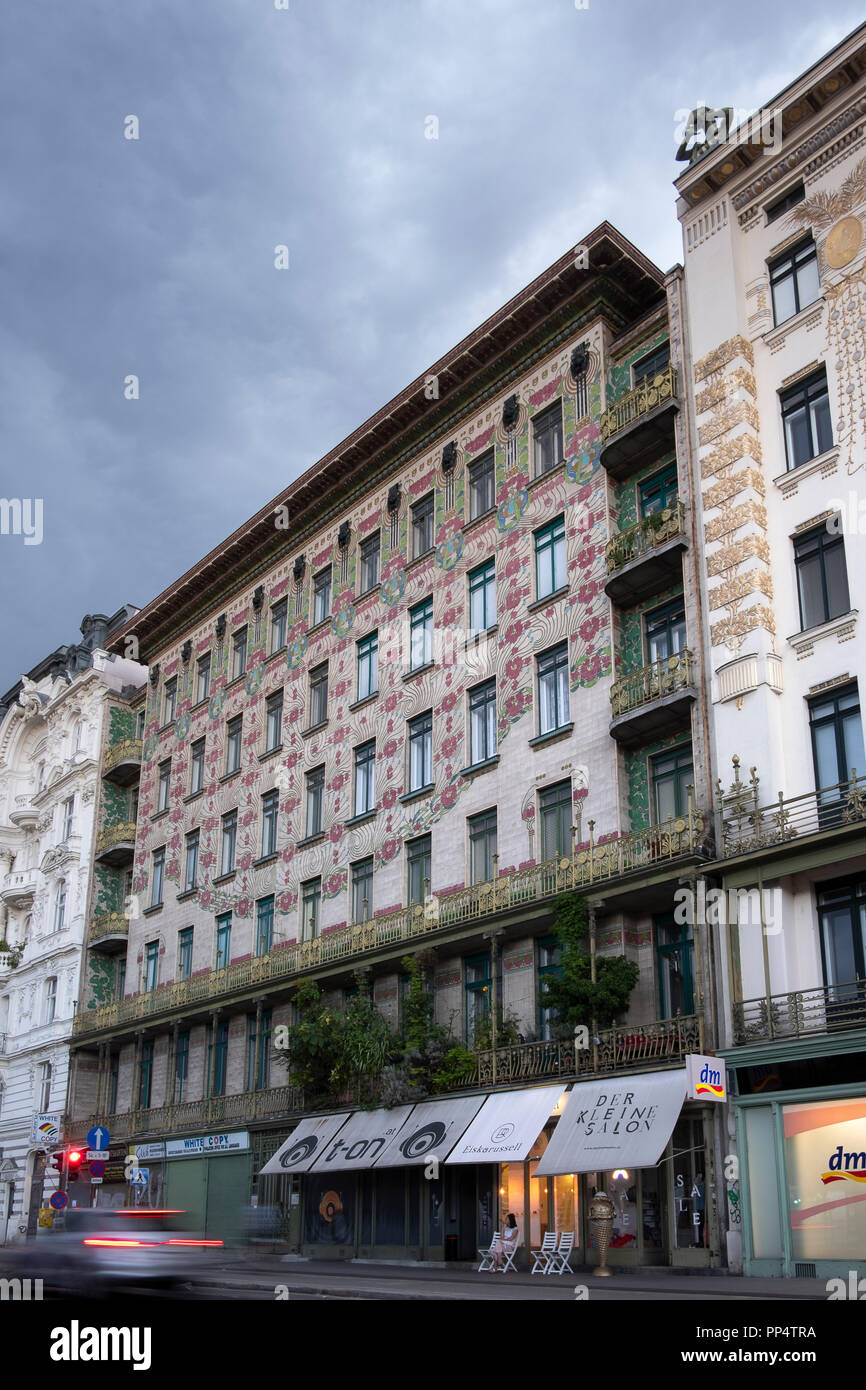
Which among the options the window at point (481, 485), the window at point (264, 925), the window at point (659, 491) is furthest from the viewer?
the window at point (264, 925)

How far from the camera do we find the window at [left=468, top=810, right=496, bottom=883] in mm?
31281

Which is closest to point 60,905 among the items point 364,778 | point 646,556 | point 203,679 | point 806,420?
point 203,679

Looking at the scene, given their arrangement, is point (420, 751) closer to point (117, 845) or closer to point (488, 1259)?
point (488, 1259)

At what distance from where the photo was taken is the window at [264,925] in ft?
128

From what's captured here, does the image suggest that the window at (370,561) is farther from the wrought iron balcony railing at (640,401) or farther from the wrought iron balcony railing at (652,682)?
the wrought iron balcony railing at (652,682)

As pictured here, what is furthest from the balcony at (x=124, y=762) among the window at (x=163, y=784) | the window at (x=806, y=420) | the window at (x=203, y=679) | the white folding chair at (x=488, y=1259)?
the window at (x=806, y=420)

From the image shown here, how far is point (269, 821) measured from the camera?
40.8m

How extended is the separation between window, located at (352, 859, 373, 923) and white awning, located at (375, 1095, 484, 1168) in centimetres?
638

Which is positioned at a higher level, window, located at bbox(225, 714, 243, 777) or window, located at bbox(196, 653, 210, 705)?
window, located at bbox(196, 653, 210, 705)

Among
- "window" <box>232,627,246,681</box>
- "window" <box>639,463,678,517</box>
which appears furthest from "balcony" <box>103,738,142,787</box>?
"window" <box>639,463,678,517</box>

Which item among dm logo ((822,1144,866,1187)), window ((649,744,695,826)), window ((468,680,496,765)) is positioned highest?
window ((468,680,496,765))

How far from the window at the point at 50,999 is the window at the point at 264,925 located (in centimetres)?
1467

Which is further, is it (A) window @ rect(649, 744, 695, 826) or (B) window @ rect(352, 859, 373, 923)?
(B) window @ rect(352, 859, 373, 923)

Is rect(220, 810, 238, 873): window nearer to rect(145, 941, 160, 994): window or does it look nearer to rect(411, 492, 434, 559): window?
rect(145, 941, 160, 994): window
